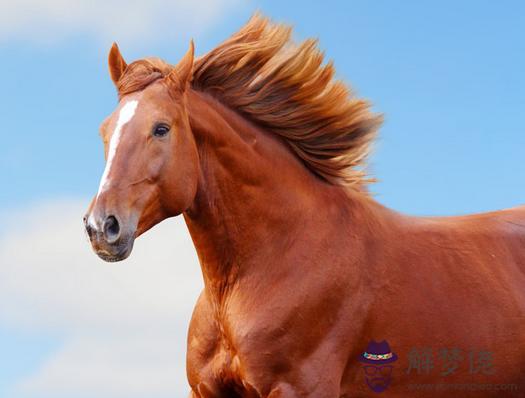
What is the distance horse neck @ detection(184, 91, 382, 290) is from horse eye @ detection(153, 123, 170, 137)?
28cm

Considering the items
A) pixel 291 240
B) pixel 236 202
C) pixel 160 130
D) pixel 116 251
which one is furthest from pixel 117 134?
pixel 291 240

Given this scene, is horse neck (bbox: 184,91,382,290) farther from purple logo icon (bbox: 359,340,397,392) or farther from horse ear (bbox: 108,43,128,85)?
purple logo icon (bbox: 359,340,397,392)

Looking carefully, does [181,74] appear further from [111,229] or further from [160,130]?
[111,229]

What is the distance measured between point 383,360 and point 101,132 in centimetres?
248

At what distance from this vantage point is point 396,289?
20.9 feet

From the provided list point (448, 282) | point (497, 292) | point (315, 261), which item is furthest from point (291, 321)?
point (497, 292)

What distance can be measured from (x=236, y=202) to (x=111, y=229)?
102cm

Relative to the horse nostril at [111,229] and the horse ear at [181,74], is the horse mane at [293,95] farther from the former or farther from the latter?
the horse nostril at [111,229]

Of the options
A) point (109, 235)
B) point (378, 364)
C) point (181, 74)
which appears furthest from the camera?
point (378, 364)

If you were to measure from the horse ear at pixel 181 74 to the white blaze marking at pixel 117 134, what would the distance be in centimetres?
29

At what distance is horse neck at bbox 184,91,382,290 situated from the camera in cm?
602

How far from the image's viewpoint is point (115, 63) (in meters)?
6.29

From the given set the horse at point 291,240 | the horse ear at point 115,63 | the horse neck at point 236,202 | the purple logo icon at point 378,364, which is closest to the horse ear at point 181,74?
the horse at point 291,240

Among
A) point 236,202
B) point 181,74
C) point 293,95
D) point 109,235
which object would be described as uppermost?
point 181,74
